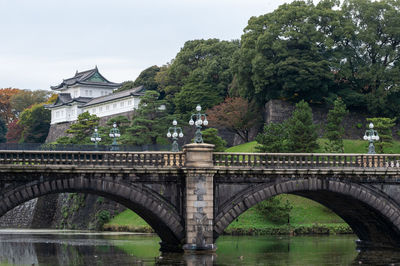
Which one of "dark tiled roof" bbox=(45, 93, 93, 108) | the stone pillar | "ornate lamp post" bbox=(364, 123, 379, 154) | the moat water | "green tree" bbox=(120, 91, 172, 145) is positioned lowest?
the moat water

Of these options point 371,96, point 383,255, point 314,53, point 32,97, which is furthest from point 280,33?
point 32,97

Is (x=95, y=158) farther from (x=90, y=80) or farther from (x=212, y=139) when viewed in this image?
(x=90, y=80)

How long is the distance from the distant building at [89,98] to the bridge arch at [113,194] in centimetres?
6166

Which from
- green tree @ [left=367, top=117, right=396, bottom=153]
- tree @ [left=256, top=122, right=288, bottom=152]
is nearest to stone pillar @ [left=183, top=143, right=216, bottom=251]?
tree @ [left=256, top=122, right=288, bottom=152]

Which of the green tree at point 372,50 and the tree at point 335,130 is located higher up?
the green tree at point 372,50

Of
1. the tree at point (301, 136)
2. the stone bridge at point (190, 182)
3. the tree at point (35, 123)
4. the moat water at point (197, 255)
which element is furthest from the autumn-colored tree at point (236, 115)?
the tree at point (35, 123)

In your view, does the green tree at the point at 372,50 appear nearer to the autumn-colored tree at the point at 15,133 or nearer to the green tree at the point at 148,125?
the green tree at the point at 148,125

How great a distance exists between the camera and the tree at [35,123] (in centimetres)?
12438

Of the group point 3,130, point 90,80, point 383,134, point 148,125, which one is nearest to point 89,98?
point 90,80

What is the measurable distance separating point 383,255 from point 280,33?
1530 inches

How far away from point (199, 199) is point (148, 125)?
44917 mm

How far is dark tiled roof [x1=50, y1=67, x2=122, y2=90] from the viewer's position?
12562cm

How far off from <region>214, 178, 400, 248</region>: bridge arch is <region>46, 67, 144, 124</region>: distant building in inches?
2322

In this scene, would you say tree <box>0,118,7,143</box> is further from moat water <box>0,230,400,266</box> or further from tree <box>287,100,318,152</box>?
tree <box>287,100,318,152</box>
